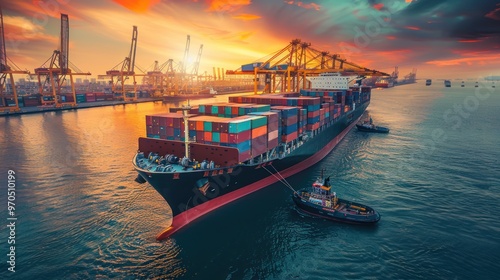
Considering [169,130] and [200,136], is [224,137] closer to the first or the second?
[200,136]

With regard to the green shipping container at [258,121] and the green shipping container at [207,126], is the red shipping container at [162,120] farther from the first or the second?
the green shipping container at [258,121]

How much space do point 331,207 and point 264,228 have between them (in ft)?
21.8

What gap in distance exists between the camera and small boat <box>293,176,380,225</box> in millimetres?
23797

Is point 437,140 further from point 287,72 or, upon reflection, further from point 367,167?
point 287,72

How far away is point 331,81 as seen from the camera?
3238 inches

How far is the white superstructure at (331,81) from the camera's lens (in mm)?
78669

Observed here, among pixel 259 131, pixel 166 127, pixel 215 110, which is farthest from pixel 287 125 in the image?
pixel 166 127

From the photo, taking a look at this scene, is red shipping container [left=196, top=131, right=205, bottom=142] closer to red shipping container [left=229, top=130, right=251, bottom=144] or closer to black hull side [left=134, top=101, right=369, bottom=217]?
red shipping container [left=229, top=130, right=251, bottom=144]

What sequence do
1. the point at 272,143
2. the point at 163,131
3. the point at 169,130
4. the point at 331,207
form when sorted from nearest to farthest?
the point at 331,207, the point at 169,130, the point at 163,131, the point at 272,143

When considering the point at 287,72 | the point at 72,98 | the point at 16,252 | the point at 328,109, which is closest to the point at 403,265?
the point at 16,252

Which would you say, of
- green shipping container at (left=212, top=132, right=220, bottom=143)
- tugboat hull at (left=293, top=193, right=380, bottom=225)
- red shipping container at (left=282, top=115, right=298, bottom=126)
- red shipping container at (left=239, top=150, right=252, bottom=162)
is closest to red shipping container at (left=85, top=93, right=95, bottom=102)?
red shipping container at (left=282, top=115, right=298, bottom=126)

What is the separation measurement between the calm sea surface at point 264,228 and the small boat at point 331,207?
2.62 ft

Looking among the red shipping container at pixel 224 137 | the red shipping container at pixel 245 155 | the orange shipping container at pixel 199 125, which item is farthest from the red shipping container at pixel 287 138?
the orange shipping container at pixel 199 125

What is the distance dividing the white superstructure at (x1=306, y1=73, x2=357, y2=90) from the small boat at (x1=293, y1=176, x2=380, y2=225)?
6005 cm
